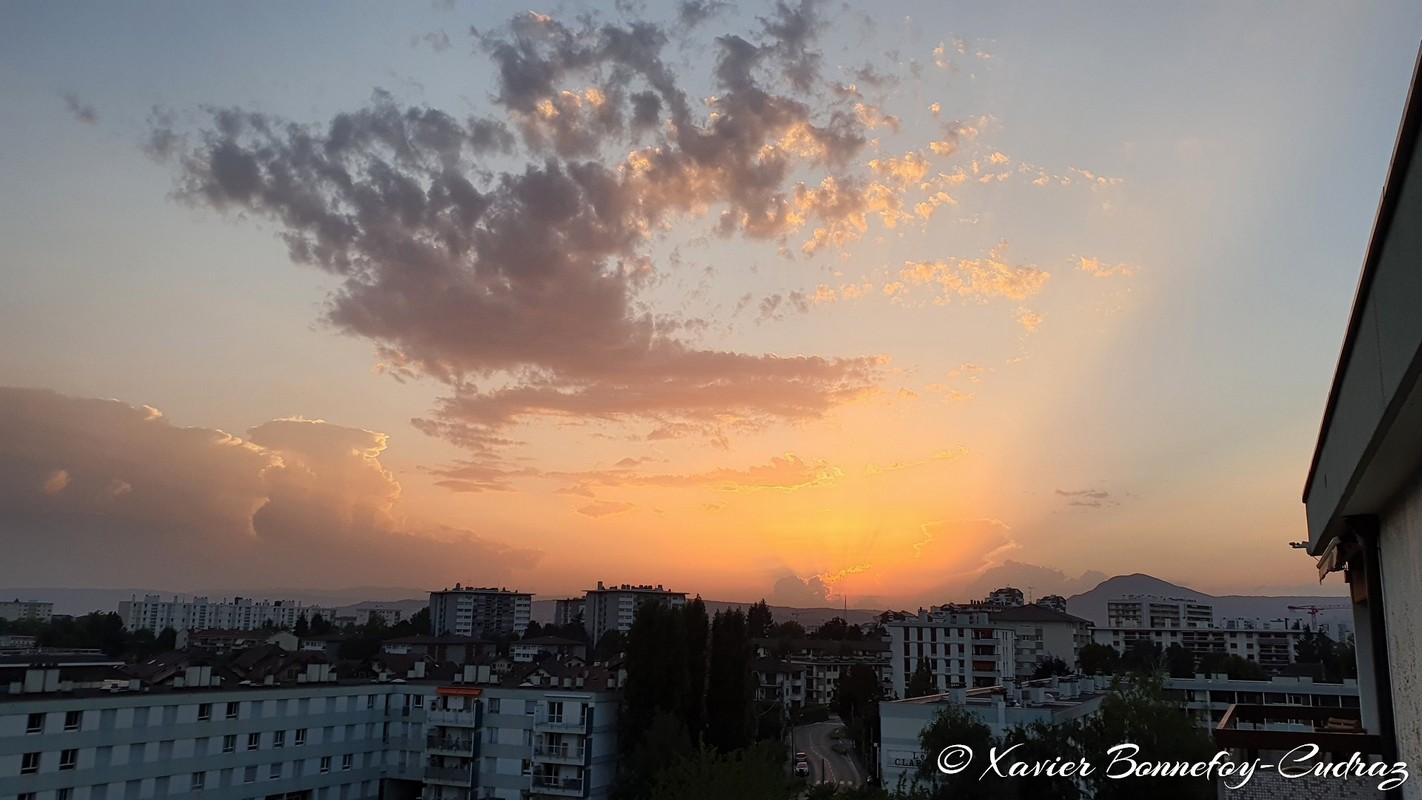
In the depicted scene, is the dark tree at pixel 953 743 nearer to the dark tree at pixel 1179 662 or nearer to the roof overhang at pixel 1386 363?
the roof overhang at pixel 1386 363

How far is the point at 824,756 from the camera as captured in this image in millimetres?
68562

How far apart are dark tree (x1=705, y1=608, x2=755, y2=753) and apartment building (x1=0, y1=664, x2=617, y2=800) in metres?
5.70

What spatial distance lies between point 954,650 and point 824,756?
21164 mm

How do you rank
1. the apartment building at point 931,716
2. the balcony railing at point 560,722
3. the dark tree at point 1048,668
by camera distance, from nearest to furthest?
the apartment building at point 931,716 < the balcony railing at point 560,722 < the dark tree at point 1048,668

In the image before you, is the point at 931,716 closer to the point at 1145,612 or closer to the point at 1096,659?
the point at 1096,659

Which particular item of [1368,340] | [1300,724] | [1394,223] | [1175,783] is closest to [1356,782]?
[1368,340]

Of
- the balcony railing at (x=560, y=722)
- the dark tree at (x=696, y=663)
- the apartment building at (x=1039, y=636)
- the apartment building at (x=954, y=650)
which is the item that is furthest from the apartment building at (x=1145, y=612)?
the balcony railing at (x=560, y=722)

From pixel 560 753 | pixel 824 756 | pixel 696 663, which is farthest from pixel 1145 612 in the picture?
pixel 560 753

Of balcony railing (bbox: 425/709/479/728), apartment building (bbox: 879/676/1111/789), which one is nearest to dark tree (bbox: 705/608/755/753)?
apartment building (bbox: 879/676/1111/789)

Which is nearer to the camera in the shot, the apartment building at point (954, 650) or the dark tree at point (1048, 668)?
the apartment building at point (954, 650)

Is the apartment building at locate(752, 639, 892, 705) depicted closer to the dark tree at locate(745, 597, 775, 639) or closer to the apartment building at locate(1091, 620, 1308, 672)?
the dark tree at locate(745, 597, 775, 639)

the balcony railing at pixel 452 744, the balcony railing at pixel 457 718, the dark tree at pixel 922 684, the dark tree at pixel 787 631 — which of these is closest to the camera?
the balcony railing at pixel 452 744

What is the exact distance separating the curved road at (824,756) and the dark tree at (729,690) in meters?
5.57

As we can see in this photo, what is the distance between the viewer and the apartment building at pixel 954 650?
8294 centimetres
